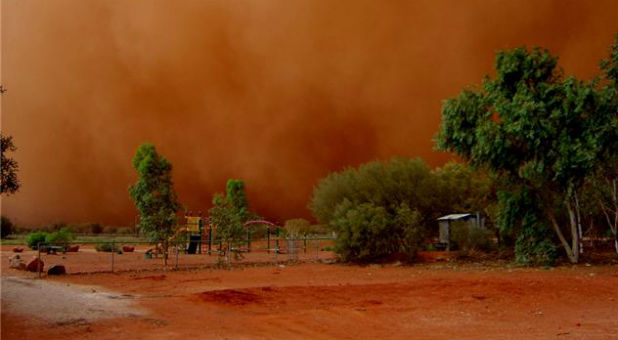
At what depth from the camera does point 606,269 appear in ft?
71.2

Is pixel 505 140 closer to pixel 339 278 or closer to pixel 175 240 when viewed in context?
pixel 339 278

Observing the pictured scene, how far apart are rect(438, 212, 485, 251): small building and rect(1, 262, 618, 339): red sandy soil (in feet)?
27.8

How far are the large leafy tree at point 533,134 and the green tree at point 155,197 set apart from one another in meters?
12.6

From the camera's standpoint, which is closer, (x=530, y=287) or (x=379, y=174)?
(x=530, y=287)

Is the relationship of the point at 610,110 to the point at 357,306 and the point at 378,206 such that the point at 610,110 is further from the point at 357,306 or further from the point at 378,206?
the point at 357,306

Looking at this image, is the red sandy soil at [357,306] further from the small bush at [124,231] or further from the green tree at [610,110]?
the small bush at [124,231]

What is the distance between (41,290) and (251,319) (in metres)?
7.38

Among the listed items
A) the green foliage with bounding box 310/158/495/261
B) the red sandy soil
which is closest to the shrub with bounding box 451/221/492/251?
the green foliage with bounding box 310/158/495/261

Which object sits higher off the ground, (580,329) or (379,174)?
(379,174)

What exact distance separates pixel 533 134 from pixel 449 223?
30.5 feet

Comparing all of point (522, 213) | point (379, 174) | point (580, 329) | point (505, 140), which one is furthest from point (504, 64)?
point (580, 329)

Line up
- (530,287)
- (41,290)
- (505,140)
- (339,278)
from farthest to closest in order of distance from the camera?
(505,140), (339,278), (530,287), (41,290)

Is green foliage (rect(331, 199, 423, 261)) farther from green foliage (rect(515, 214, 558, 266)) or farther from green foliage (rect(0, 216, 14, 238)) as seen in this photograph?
green foliage (rect(0, 216, 14, 238))

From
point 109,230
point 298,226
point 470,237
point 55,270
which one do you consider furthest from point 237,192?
point 109,230
